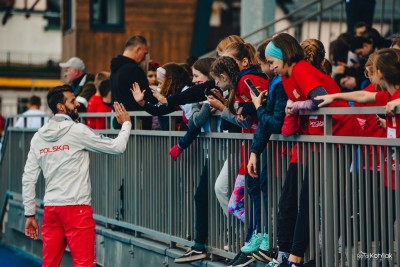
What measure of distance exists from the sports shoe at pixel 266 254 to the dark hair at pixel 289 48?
59.7 inches

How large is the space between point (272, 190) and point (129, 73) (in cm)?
348

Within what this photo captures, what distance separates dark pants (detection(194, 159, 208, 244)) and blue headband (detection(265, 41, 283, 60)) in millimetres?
2119

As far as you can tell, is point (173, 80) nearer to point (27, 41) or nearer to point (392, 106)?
point (392, 106)

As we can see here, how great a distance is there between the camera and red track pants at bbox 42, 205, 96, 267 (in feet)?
29.9

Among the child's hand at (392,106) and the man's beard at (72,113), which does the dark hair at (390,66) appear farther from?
the man's beard at (72,113)

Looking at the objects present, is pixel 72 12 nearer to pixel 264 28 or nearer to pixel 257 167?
pixel 264 28

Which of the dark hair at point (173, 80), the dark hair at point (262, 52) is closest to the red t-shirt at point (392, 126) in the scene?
the dark hair at point (262, 52)

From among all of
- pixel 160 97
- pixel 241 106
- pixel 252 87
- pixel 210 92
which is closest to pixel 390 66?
pixel 252 87

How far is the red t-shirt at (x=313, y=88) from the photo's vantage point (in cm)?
756

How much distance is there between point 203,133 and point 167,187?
1122 millimetres

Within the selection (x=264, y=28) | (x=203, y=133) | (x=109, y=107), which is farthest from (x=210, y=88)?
(x=264, y=28)

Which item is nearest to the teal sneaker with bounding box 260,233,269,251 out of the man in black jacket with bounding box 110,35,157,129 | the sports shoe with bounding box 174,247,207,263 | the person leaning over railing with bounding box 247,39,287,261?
the person leaning over railing with bounding box 247,39,287,261

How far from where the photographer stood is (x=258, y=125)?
8117 mm

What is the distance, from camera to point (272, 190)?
8359 millimetres
